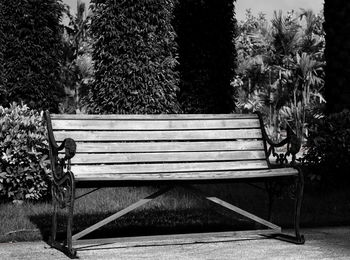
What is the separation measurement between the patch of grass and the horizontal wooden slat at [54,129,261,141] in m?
0.72

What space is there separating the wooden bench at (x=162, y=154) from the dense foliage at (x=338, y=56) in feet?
12.0

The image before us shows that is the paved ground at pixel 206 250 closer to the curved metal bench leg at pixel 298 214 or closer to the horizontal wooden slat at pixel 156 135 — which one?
the curved metal bench leg at pixel 298 214

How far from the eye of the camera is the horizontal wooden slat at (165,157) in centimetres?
546

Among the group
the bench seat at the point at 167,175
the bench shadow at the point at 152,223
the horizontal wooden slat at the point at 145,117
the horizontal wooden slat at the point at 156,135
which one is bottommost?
the bench shadow at the point at 152,223

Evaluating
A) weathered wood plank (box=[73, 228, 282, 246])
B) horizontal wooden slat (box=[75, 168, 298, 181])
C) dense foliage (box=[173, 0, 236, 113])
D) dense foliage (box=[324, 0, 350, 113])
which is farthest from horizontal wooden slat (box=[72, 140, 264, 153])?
dense foliage (box=[173, 0, 236, 113])

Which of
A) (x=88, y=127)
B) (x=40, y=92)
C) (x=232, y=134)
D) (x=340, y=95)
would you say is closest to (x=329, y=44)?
(x=340, y=95)

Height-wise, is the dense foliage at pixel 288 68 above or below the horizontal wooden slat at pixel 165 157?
above

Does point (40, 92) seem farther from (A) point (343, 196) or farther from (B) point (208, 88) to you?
(A) point (343, 196)

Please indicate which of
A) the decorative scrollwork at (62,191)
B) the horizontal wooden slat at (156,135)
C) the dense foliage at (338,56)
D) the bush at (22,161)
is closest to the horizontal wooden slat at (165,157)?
the horizontal wooden slat at (156,135)

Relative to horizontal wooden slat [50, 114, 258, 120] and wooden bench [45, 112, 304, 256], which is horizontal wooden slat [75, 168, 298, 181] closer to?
wooden bench [45, 112, 304, 256]

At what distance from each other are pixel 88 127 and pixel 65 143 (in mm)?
633

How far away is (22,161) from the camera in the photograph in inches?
305

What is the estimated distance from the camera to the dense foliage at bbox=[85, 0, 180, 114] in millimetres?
10477

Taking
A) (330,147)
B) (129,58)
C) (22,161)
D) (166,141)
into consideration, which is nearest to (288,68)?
(129,58)
